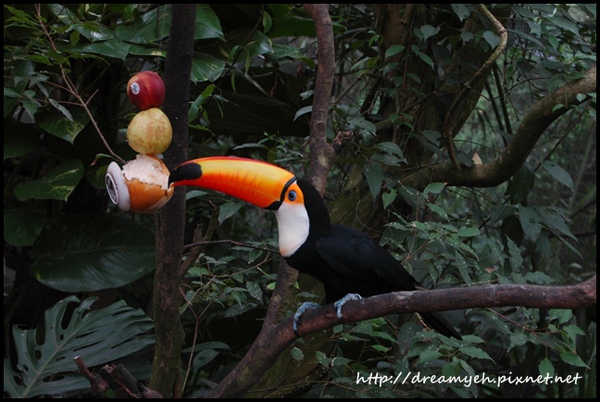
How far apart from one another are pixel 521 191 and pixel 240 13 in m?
1.04

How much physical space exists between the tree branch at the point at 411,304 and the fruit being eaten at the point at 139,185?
0.36 m

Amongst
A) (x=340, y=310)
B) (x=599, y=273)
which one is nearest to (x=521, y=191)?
(x=340, y=310)

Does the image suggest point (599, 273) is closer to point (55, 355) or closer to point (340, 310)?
point (340, 310)

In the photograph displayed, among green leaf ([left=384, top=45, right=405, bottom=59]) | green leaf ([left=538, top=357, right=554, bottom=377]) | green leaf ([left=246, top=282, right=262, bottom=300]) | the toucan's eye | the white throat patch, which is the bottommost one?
green leaf ([left=246, top=282, right=262, bottom=300])

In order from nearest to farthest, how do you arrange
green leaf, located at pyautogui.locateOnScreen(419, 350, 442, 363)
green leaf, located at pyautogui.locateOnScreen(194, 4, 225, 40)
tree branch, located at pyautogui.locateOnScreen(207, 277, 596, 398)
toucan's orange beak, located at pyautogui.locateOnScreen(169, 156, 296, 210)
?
1. tree branch, located at pyautogui.locateOnScreen(207, 277, 596, 398)
2. toucan's orange beak, located at pyautogui.locateOnScreen(169, 156, 296, 210)
3. green leaf, located at pyautogui.locateOnScreen(419, 350, 442, 363)
4. green leaf, located at pyautogui.locateOnScreen(194, 4, 225, 40)

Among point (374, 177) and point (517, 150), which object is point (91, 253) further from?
point (517, 150)

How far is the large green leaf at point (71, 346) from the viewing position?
1.71 m

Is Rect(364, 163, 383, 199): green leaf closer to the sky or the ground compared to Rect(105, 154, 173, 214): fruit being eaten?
closer to the ground

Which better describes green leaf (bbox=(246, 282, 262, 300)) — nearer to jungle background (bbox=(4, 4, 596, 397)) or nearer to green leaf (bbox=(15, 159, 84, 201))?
jungle background (bbox=(4, 4, 596, 397))

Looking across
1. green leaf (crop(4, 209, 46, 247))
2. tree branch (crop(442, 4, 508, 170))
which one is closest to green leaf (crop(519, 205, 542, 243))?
tree branch (crop(442, 4, 508, 170))

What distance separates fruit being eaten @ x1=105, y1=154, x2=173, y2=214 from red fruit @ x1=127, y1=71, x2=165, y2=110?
0.25ft

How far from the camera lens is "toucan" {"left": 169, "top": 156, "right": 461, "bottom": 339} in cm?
114

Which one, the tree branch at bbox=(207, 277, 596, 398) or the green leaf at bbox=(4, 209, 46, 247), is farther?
the green leaf at bbox=(4, 209, 46, 247)

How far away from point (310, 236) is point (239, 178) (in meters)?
0.22
